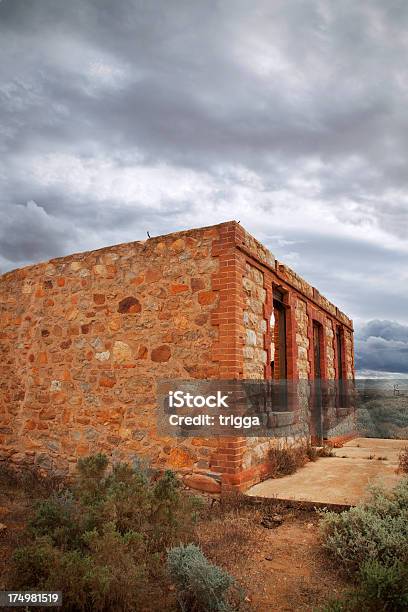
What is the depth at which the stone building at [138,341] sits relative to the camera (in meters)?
6.16

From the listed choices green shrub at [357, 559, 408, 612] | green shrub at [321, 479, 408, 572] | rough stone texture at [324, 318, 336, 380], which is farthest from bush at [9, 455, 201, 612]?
rough stone texture at [324, 318, 336, 380]

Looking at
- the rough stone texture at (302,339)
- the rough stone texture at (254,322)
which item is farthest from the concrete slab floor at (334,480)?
the rough stone texture at (302,339)

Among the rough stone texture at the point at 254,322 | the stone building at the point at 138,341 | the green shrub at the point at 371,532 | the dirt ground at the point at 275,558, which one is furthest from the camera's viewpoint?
the rough stone texture at the point at 254,322

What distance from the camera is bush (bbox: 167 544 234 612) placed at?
9.86 feet

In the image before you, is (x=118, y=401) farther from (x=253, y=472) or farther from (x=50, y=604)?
(x=50, y=604)

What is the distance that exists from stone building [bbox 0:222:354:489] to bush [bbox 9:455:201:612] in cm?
174

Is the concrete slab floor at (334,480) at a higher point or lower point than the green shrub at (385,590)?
lower

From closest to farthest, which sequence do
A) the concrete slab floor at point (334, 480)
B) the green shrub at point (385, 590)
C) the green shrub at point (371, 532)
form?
the green shrub at point (385, 590) < the green shrub at point (371, 532) < the concrete slab floor at point (334, 480)

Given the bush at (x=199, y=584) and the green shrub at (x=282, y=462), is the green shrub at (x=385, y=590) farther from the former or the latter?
the green shrub at (x=282, y=462)

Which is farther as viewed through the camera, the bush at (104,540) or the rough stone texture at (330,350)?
the rough stone texture at (330,350)

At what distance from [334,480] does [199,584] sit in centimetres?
380

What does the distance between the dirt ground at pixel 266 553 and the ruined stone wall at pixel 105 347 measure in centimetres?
115

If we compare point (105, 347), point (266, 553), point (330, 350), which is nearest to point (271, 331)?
point (105, 347)

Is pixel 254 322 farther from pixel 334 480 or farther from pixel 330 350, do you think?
pixel 330 350
